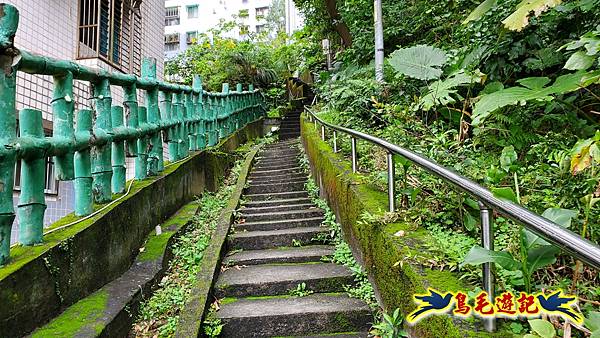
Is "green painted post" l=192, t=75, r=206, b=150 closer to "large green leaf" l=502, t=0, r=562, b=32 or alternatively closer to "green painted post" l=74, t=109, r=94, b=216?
"green painted post" l=74, t=109, r=94, b=216

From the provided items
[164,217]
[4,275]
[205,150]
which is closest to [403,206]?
[4,275]

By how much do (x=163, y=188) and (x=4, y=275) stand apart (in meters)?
2.50

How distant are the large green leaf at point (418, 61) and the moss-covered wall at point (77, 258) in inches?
114

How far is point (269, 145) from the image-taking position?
39.0 feet

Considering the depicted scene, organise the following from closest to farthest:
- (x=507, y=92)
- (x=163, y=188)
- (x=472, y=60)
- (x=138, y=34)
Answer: (x=507, y=92)
(x=472, y=60)
(x=163, y=188)
(x=138, y=34)

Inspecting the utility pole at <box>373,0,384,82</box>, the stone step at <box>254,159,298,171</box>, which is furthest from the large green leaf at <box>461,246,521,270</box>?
the stone step at <box>254,159,298,171</box>

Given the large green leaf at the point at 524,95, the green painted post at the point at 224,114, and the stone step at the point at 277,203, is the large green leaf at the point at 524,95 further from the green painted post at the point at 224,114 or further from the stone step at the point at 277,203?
the green painted post at the point at 224,114

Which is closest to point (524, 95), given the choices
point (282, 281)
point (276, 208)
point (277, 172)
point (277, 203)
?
point (282, 281)

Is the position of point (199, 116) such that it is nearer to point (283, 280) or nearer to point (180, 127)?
point (180, 127)

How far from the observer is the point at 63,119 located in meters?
2.81

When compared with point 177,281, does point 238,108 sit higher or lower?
higher

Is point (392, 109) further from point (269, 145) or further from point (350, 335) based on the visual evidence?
point (269, 145)

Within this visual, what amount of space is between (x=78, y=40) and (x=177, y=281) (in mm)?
5527

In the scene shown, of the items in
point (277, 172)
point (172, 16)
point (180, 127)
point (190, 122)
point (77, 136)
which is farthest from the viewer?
point (172, 16)
